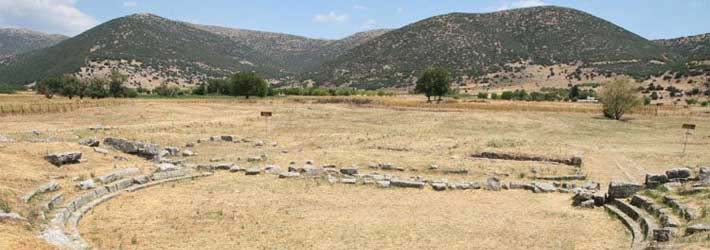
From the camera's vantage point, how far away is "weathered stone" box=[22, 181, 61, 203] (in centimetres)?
1548

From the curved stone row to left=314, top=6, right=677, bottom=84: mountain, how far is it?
97.0 m

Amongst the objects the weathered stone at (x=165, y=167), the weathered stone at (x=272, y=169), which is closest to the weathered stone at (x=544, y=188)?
the weathered stone at (x=272, y=169)

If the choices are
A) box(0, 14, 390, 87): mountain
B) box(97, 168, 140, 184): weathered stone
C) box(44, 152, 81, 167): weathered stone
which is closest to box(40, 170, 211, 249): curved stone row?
box(97, 168, 140, 184): weathered stone

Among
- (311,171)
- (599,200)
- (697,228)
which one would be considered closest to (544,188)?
(599,200)

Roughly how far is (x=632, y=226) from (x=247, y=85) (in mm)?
74692

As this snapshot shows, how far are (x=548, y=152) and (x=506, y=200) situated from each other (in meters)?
12.0

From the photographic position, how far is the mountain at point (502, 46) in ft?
376

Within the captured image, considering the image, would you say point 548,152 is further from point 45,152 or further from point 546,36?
point 546,36

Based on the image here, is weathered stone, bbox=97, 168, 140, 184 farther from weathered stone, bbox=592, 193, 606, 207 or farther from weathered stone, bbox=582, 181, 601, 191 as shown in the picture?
weathered stone, bbox=582, 181, 601, 191

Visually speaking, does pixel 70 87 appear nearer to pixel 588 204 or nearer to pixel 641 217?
pixel 588 204

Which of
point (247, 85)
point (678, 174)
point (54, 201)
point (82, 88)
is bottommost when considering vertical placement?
point (54, 201)

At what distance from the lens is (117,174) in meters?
19.7

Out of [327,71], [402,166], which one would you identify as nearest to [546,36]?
[327,71]

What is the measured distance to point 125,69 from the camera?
13450 cm
